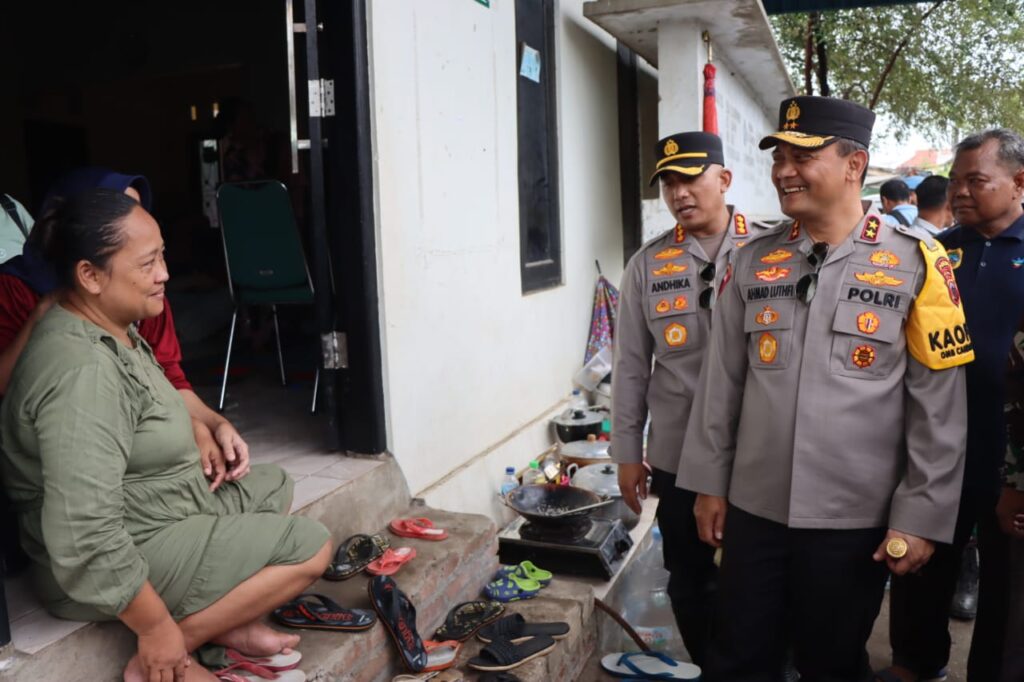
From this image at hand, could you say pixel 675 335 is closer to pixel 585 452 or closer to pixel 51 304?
pixel 51 304

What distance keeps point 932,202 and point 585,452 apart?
3.10 metres

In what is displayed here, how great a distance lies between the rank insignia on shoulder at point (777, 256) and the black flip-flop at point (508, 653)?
5.30ft

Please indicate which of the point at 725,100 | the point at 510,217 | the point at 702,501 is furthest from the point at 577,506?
the point at 725,100

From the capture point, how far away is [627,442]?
10.4 ft

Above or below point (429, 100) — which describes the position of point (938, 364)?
below

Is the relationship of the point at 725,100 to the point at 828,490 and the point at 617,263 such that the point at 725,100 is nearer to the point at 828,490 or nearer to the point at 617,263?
the point at 617,263

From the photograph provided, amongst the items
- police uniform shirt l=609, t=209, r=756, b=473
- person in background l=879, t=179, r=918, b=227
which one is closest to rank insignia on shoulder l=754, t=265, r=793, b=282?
police uniform shirt l=609, t=209, r=756, b=473

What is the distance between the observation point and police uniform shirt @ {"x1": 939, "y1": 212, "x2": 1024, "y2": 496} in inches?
116

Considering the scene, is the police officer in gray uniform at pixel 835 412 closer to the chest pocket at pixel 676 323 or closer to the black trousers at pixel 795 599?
the black trousers at pixel 795 599

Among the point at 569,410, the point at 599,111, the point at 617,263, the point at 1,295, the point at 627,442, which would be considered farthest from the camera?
the point at 617,263

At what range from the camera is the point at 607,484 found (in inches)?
191

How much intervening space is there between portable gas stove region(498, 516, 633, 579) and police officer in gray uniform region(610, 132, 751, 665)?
30.9 inches

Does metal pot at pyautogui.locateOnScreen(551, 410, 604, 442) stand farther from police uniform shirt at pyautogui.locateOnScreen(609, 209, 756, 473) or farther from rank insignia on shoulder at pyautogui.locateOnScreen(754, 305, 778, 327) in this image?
rank insignia on shoulder at pyautogui.locateOnScreen(754, 305, 778, 327)

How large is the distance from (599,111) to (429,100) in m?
3.06
